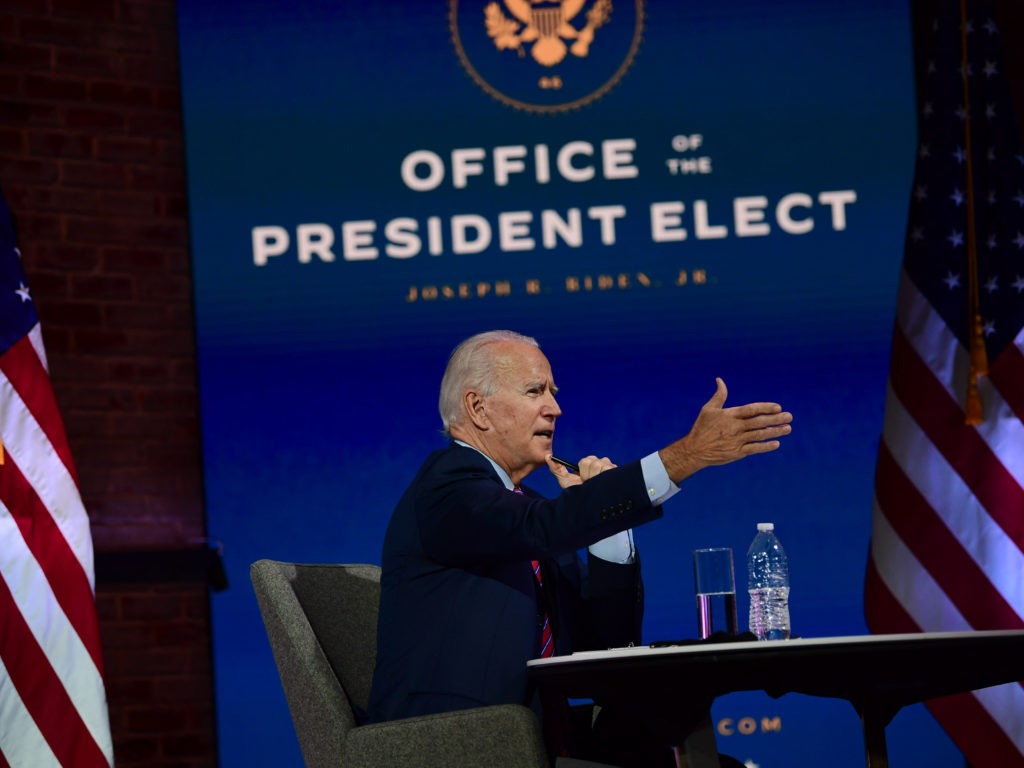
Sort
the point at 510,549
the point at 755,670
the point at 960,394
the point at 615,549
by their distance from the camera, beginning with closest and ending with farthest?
the point at 755,670
the point at 510,549
the point at 615,549
the point at 960,394

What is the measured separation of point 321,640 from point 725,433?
1012 millimetres

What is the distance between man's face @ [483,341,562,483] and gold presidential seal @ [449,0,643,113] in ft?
5.69

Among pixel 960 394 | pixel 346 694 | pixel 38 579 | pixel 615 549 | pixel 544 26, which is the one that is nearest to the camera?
pixel 346 694

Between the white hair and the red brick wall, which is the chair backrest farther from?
the red brick wall

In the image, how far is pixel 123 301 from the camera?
14.1 feet

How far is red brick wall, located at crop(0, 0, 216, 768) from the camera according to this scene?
419 centimetres

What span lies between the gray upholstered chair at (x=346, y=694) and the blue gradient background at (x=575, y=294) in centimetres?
Answer: 124

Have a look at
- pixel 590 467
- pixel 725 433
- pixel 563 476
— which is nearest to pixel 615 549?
pixel 590 467

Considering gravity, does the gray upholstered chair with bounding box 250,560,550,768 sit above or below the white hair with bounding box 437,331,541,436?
below

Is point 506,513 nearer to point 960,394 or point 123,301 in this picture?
point 960,394

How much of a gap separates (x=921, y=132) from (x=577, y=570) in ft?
6.67

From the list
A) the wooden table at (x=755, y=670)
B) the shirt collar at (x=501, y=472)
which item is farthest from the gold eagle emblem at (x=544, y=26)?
the wooden table at (x=755, y=670)

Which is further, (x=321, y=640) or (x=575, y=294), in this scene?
(x=575, y=294)

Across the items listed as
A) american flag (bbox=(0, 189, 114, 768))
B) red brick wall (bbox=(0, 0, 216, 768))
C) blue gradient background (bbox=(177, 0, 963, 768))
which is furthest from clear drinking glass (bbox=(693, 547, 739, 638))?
red brick wall (bbox=(0, 0, 216, 768))
